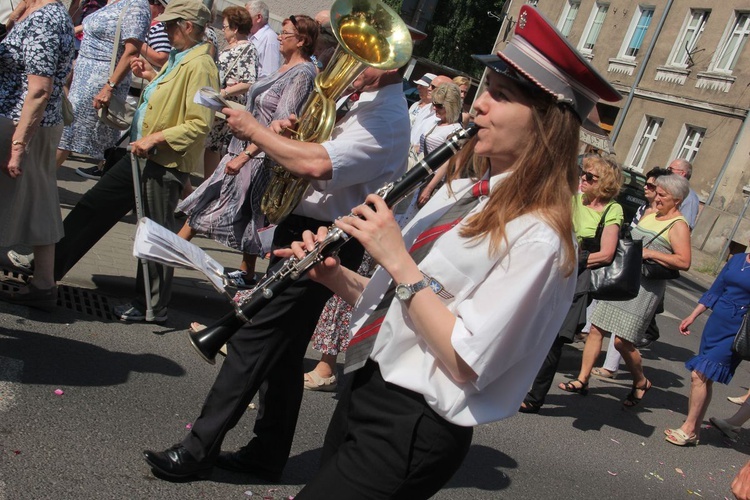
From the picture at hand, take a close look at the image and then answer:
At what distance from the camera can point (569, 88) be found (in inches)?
83.3

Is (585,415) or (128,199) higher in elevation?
(128,199)

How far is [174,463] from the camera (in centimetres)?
323

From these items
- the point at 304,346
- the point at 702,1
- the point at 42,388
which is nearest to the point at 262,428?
the point at 304,346

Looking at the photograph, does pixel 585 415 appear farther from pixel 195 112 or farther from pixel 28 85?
pixel 28 85

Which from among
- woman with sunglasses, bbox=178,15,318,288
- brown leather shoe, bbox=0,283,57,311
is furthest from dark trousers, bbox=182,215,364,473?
brown leather shoe, bbox=0,283,57,311

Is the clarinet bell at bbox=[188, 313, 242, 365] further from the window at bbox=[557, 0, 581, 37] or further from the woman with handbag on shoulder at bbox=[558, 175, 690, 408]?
the window at bbox=[557, 0, 581, 37]

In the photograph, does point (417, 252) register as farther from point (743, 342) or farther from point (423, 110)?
point (423, 110)

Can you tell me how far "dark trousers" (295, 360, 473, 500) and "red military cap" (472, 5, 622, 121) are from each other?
2.90 ft

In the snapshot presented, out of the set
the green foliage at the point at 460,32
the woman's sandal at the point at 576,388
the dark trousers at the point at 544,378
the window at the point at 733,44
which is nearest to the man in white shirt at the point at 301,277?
the dark trousers at the point at 544,378

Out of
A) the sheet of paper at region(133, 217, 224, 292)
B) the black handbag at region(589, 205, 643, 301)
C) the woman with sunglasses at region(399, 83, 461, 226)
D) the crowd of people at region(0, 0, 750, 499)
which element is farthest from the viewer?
the woman with sunglasses at region(399, 83, 461, 226)

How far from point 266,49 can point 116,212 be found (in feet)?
11.7

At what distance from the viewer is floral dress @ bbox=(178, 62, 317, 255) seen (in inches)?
210

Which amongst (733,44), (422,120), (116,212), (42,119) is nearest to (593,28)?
(733,44)

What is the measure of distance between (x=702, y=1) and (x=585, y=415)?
22.0 meters
